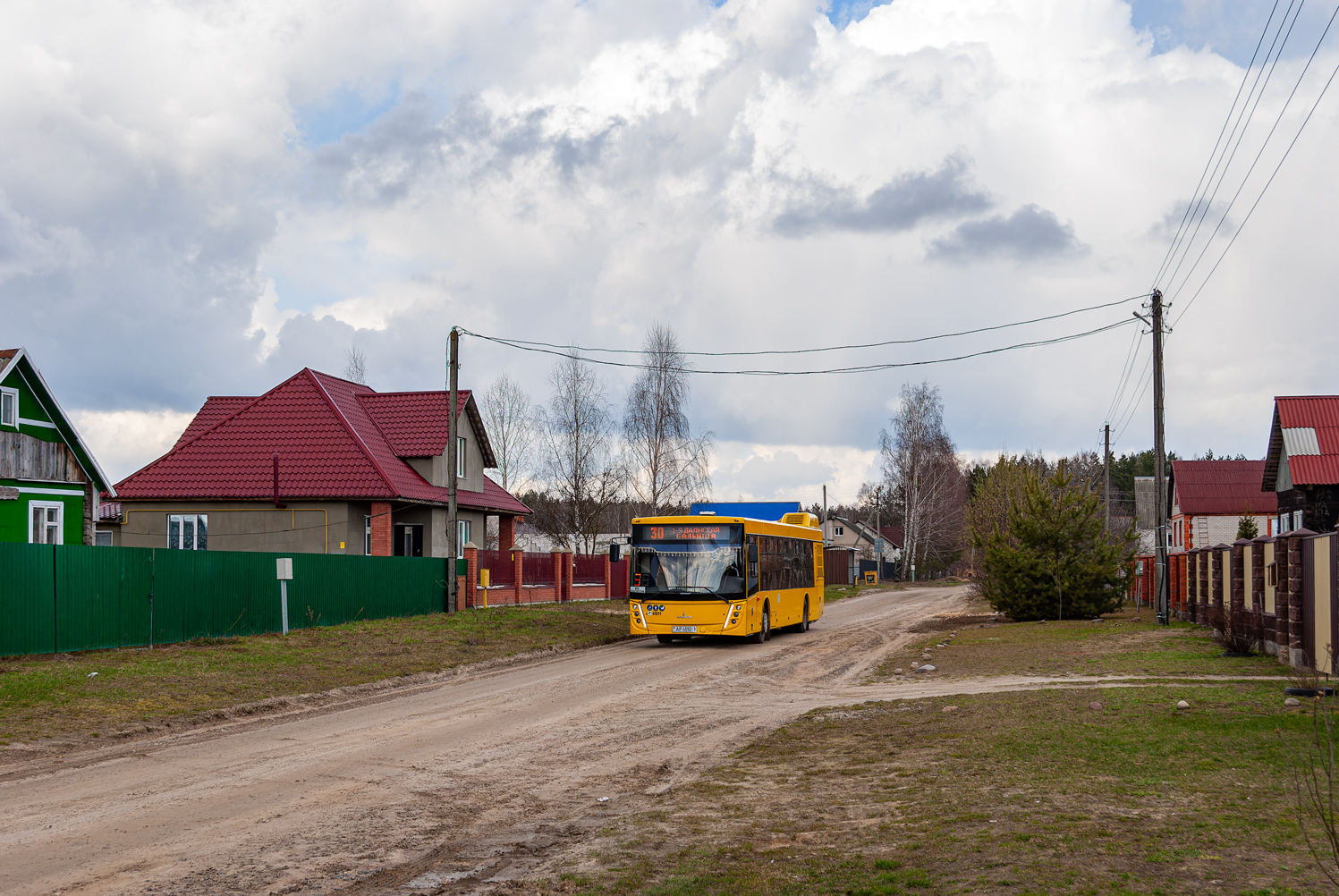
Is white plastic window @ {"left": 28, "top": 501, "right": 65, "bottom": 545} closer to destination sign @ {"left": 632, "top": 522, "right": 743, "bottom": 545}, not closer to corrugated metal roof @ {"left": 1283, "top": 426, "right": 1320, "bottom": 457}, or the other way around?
destination sign @ {"left": 632, "top": 522, "right": 743, "bottom": 545}

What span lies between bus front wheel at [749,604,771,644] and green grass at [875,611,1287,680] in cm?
335

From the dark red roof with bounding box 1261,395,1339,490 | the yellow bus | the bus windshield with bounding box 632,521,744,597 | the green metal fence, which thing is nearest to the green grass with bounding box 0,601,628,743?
the green metal fence

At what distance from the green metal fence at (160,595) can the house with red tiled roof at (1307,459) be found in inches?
1056

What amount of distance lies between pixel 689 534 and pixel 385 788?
1554 cm

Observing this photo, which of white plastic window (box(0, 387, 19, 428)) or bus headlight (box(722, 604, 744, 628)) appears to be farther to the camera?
white plastic window (box(0, 387, 19, 428))

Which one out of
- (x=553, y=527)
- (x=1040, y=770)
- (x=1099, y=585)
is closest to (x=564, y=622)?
(x=1099, y=585)

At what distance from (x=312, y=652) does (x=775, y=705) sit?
9.33 meters

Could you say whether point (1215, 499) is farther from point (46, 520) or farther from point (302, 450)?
point (46, 520)

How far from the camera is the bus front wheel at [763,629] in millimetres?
25422

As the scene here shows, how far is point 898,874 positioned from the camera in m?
6.05

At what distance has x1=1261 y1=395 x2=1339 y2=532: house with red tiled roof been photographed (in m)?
33.5

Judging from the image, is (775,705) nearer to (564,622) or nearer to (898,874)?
(898,874)

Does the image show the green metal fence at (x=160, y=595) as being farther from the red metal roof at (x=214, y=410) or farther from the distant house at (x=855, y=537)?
the distant house at (x=855, y=537)

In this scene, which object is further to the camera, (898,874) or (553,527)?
(553,527)
